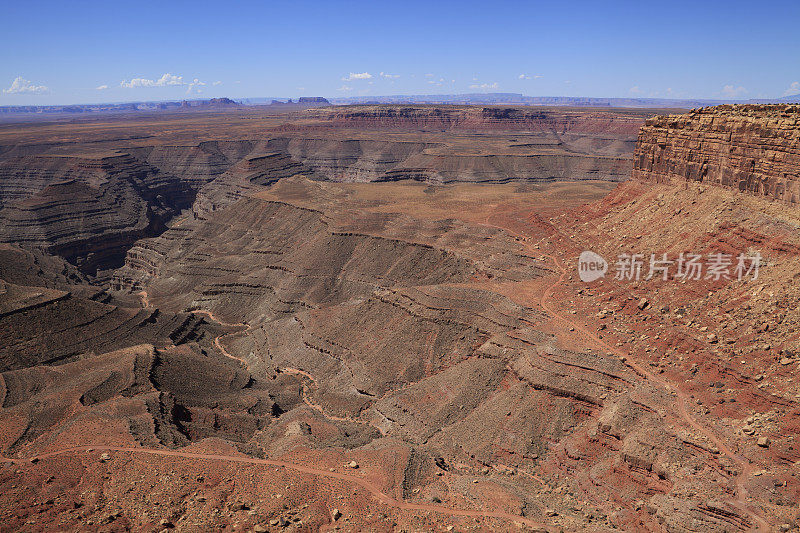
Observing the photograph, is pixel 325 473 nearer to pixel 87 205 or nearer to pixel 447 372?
pixel 447 372

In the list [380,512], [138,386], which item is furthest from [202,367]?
[380,512]

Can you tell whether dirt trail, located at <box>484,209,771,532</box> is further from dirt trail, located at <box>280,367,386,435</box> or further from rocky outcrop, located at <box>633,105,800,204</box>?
dirt trail, located at <box>280,367,386,435</box>

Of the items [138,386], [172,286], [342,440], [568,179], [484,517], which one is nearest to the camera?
[484,517]

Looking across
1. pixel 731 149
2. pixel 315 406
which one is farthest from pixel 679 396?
pixel 315 406

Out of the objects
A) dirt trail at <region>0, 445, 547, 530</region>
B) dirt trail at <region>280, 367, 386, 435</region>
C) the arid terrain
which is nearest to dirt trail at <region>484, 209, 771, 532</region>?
the arid terrain

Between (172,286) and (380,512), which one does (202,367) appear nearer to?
(380,512)

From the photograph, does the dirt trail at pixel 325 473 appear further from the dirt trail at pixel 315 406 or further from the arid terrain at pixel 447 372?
the dirt trail at pixel 315 406
